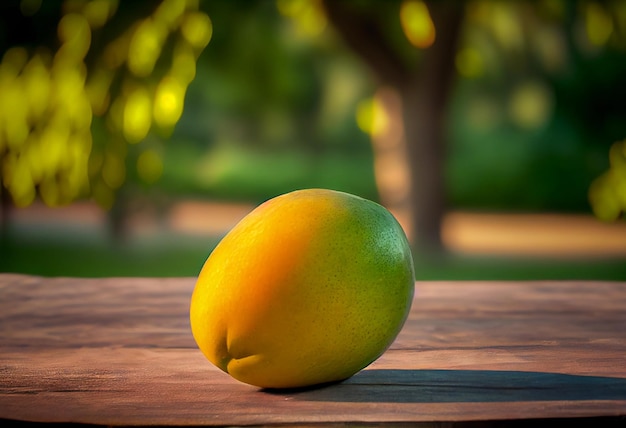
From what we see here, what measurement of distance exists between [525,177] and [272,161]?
465 centimetres

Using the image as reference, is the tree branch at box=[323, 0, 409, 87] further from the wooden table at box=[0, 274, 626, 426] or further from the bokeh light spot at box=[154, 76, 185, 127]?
the wooden table at box=[0, 274, 626, 426]

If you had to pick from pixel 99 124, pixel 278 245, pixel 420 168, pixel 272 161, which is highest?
pixel 278 245

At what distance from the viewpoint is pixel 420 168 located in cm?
566

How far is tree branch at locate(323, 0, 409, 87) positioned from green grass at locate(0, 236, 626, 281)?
1.33 m

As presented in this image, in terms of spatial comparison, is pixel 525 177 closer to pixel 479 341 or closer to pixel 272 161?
pixel 272 161

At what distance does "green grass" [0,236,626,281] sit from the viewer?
5781 millimetres

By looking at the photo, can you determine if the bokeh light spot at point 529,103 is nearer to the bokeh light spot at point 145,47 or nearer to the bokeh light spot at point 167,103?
the bokeh light spot at point 145,47

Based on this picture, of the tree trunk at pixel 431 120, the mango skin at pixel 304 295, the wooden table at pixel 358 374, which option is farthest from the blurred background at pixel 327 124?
the mango skin at pixel 304 295

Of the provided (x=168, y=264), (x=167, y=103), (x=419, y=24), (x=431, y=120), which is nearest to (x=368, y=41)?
(x=419, y=24)

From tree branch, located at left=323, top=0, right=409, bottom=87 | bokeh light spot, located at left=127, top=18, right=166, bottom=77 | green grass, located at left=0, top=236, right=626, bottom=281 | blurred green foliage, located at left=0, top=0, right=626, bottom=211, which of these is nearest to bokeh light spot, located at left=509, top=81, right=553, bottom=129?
blurred green foliage, located at left=0, top=0, right=626, bottom=211

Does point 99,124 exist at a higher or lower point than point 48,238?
higher

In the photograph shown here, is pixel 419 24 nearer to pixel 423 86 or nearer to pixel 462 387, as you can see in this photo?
pixel 423 86

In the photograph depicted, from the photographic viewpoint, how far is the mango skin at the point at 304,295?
75 centimetres

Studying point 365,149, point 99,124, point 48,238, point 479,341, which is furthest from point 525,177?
point 479,341
